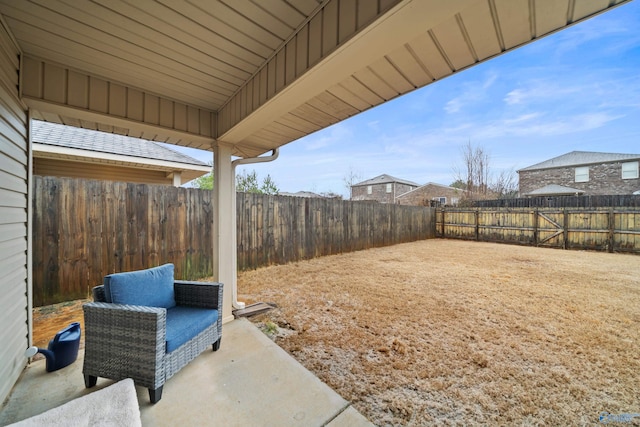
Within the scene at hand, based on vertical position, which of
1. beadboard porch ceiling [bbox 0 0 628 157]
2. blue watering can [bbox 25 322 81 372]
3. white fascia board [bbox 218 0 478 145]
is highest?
beadboard porch ceiling [bbox 0 0 628 157]

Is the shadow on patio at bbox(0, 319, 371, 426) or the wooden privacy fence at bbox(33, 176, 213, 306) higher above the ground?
the wooden privacy fence at bbox(33, 176, 213, 306)

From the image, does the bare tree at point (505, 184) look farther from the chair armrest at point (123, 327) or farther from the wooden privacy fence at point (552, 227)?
the chair armrest at point (123, 327)

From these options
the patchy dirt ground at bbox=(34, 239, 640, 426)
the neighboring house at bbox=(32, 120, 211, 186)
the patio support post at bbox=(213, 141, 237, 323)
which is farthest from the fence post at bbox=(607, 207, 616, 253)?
the neighboring house at bbox=(32, 120, 211, 186)

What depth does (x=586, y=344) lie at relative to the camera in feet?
7.48

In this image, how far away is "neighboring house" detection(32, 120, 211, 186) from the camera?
14.6 ft

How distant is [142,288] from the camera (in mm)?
1954

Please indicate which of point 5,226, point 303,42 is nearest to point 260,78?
point 303,42

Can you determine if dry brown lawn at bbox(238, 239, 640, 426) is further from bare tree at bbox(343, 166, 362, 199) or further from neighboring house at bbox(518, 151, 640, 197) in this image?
bare tree at bbox(343, 166, 362, 199)

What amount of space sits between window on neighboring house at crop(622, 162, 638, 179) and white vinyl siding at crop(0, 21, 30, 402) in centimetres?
2350

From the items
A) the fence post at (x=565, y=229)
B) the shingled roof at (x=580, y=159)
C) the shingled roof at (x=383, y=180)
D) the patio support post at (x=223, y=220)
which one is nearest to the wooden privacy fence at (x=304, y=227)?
the patio support post at (x=223, y=220)

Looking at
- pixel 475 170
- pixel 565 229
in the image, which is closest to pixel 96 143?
pixel 565 229

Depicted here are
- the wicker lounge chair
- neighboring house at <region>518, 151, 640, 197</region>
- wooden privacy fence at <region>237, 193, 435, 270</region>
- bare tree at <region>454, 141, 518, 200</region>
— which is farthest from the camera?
bare tree at <region>454, 141, 518, 200</region>

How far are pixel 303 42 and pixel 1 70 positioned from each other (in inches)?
77.4

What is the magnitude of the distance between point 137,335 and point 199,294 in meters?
0.62
